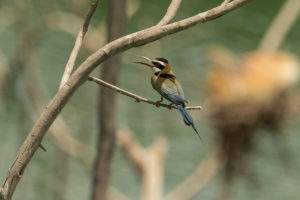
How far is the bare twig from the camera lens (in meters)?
0.70

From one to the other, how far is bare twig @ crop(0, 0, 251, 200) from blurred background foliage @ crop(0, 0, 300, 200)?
1.50 m

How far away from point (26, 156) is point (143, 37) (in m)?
0.15

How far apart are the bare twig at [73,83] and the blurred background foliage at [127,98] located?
4.91 feet

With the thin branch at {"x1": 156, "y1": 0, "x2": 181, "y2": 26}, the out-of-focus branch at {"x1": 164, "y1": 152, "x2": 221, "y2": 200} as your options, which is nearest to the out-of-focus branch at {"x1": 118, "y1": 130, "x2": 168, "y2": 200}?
the out-of-focus branch at {"x1": 164, "y1": 152, "x2": 221, "y2": 200}

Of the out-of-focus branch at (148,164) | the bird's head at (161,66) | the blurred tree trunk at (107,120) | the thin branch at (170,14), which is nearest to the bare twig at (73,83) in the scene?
the thin branch at (170,14)

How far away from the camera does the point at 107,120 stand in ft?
5.59

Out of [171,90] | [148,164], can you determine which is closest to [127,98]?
[148,164]

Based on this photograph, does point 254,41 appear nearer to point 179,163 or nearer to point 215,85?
point 179,163

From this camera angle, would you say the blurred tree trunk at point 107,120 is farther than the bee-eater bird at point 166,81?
Yes

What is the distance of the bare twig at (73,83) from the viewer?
0.70m

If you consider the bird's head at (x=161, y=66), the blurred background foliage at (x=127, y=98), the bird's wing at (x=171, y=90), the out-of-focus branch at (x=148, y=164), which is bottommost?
the bird's wing at (x=171, y=90)

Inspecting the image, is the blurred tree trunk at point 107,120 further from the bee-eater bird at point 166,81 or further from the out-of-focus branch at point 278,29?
the bee-eater bird at point 166,81

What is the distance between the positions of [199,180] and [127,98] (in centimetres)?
155

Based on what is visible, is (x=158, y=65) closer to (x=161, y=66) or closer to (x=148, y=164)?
(x=161, y=66)
